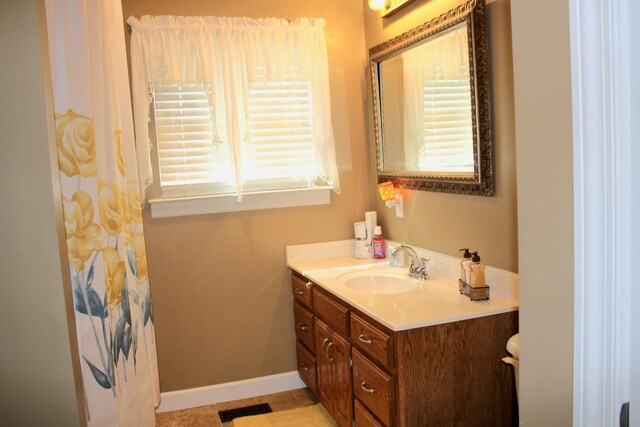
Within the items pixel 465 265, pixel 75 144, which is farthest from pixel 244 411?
pixel 75 144

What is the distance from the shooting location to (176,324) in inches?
135

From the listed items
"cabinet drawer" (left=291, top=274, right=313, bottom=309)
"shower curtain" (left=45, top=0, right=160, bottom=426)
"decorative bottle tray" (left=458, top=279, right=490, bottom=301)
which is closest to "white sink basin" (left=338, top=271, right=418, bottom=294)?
"cabinet drawer" (left=291, top=274, right=313, bottom=309)

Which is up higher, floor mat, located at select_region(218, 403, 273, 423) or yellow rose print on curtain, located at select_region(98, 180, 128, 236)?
yellow rose print on curtain, located at select_region(98, 180, 128, 236)

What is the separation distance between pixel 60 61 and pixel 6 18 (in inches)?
8.3

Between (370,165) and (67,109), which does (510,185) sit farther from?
(67,109)

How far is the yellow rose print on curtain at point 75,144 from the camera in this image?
1.43m

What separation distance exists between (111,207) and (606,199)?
1274mm

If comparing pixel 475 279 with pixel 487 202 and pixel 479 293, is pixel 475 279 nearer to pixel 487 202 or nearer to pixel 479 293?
pixel 479 293

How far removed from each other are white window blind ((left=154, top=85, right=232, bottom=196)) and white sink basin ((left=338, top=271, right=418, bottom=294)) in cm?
95

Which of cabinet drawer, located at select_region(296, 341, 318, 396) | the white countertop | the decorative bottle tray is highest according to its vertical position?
the decorative bottle tray

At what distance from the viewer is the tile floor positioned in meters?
3.30

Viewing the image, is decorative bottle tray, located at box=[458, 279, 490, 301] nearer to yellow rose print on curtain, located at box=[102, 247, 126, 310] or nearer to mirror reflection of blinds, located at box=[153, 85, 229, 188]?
yellow rose print on curtain, located at box=[102, 247, 126, 310]

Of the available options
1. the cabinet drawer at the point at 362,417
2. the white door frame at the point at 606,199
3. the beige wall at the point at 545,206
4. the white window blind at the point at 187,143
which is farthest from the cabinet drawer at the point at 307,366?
the white door frame at the point at 606,199

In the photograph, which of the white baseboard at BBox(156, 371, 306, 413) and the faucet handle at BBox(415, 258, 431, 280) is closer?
the faucet handle at BBox(415, 258, 431, 280)
